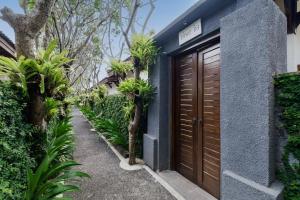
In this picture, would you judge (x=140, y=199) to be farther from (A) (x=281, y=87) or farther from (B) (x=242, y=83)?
(A) (x=281, y=87)

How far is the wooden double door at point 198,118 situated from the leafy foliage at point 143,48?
2.08ft

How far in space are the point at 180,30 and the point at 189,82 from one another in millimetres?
1125

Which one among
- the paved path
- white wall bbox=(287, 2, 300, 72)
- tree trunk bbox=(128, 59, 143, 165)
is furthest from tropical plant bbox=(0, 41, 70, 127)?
white wall bbox=(287, 2, 300, 72)

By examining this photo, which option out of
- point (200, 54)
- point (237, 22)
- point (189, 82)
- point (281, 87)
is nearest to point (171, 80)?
point (189, 82)

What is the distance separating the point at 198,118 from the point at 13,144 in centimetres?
319

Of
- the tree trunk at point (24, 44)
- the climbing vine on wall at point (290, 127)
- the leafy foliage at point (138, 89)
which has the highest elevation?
the tree trunk at point (24, 44)

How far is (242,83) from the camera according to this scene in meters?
2.76

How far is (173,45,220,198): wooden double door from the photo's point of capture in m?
3.82

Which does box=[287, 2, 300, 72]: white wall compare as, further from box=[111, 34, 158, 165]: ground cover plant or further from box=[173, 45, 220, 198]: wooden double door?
box=[111, 34, 158, 165]: ground cover plant

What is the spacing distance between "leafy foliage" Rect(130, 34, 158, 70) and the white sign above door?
88 cm

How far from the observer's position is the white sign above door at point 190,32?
12.7ft

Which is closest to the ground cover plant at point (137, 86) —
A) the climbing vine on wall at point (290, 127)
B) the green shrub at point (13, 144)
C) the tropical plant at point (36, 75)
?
the tropical plant at point (36, 75)

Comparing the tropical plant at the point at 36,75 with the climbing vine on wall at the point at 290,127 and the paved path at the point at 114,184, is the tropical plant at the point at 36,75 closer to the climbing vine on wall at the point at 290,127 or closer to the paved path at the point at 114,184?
the paved path at the point at 114,184

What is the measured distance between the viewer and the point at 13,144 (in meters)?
2.78
